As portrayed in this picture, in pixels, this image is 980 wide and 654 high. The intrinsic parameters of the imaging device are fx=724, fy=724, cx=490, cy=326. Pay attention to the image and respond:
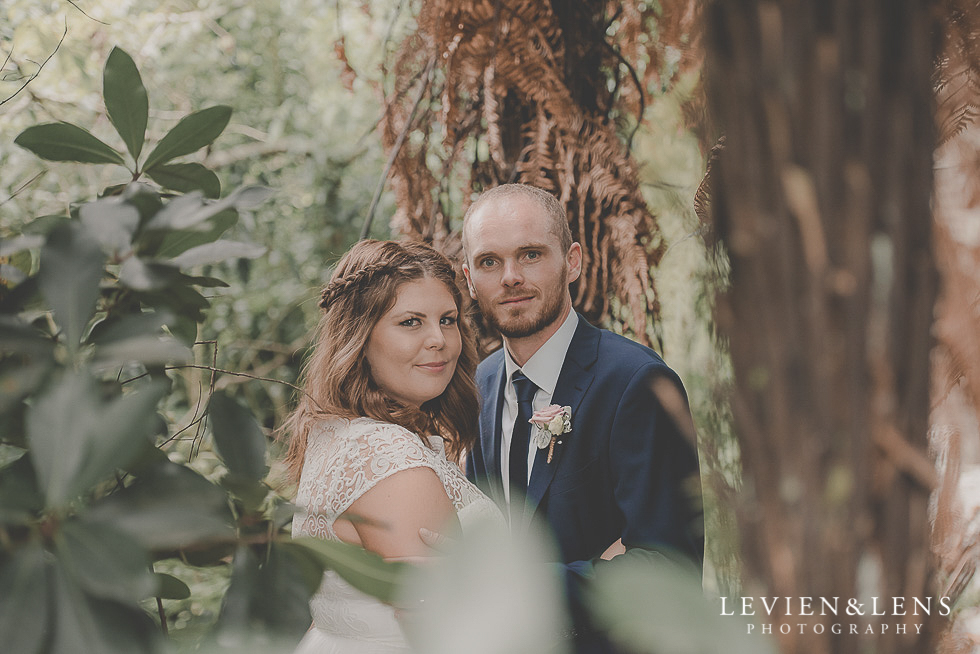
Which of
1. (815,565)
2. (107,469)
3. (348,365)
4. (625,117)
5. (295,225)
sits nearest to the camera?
(107,469)

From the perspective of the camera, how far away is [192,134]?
559mm

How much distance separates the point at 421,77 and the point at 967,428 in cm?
156

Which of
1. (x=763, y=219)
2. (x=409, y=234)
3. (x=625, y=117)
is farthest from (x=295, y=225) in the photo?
(x=763, y=219)

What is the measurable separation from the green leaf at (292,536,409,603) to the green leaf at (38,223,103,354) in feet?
0.57

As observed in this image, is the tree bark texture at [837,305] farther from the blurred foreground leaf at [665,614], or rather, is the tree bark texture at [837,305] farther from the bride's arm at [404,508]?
the bride's arm at [404,508]

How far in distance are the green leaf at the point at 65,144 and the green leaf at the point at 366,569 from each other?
0.36 metres

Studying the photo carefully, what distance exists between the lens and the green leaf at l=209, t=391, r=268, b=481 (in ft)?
1.39

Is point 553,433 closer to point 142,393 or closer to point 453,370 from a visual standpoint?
point 453,370

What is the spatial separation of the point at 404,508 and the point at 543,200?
2.41 ft

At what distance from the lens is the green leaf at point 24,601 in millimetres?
307

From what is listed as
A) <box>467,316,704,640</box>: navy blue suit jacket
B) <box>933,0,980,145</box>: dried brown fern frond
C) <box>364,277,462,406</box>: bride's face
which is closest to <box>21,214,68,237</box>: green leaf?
<box>933,0,980,145</box>: dried brown fern frond

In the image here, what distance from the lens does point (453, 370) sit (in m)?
1.50

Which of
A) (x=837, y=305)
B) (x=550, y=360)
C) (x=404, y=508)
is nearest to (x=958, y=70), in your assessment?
(x=837, y=305)

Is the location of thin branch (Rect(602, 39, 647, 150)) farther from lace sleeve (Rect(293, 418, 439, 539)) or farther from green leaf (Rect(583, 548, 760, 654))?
green leaf (Rect(583, 548, 760, 654))
